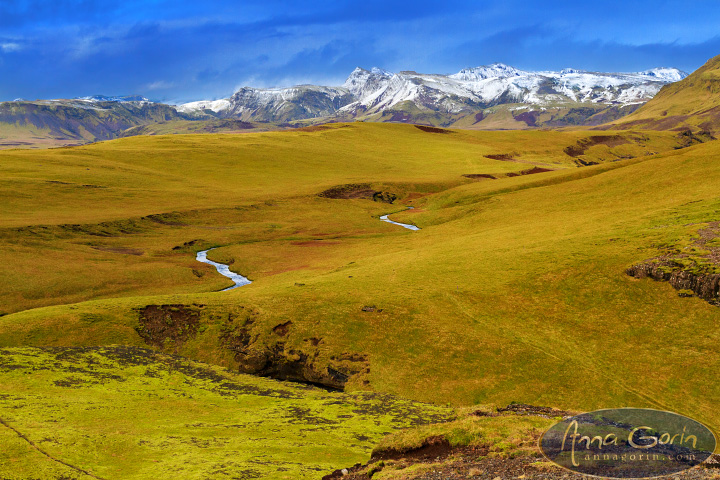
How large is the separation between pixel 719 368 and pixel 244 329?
4326cm

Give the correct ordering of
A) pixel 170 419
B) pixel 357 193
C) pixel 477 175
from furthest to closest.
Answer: pixel 477 175 → pixel 357 193 → pixel 170 419

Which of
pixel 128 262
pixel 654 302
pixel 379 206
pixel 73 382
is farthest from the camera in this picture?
pixel 379 206

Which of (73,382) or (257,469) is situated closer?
(257,469)

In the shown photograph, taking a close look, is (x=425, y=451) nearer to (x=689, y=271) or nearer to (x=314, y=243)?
(x=689, y=271)

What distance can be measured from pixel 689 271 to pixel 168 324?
54331 mm

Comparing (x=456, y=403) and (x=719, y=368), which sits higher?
(x=719, y=368)

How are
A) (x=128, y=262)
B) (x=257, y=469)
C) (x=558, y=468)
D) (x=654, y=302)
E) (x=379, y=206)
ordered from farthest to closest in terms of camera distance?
(x=379, y=206), (x=128, y=262), (x=654, y=302), (x=257, y=469), (x=558, y=468)

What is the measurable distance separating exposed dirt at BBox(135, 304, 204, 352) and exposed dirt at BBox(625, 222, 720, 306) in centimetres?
4813

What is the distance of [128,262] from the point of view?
90375 mm

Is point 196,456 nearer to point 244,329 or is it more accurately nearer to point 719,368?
point 244,329

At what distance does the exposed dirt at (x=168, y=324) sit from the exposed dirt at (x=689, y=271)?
48.1 metres

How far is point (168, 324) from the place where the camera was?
53.2 metres

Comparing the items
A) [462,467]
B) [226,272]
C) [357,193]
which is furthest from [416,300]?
[357,193]

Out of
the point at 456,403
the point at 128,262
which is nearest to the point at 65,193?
the point at 128,262
